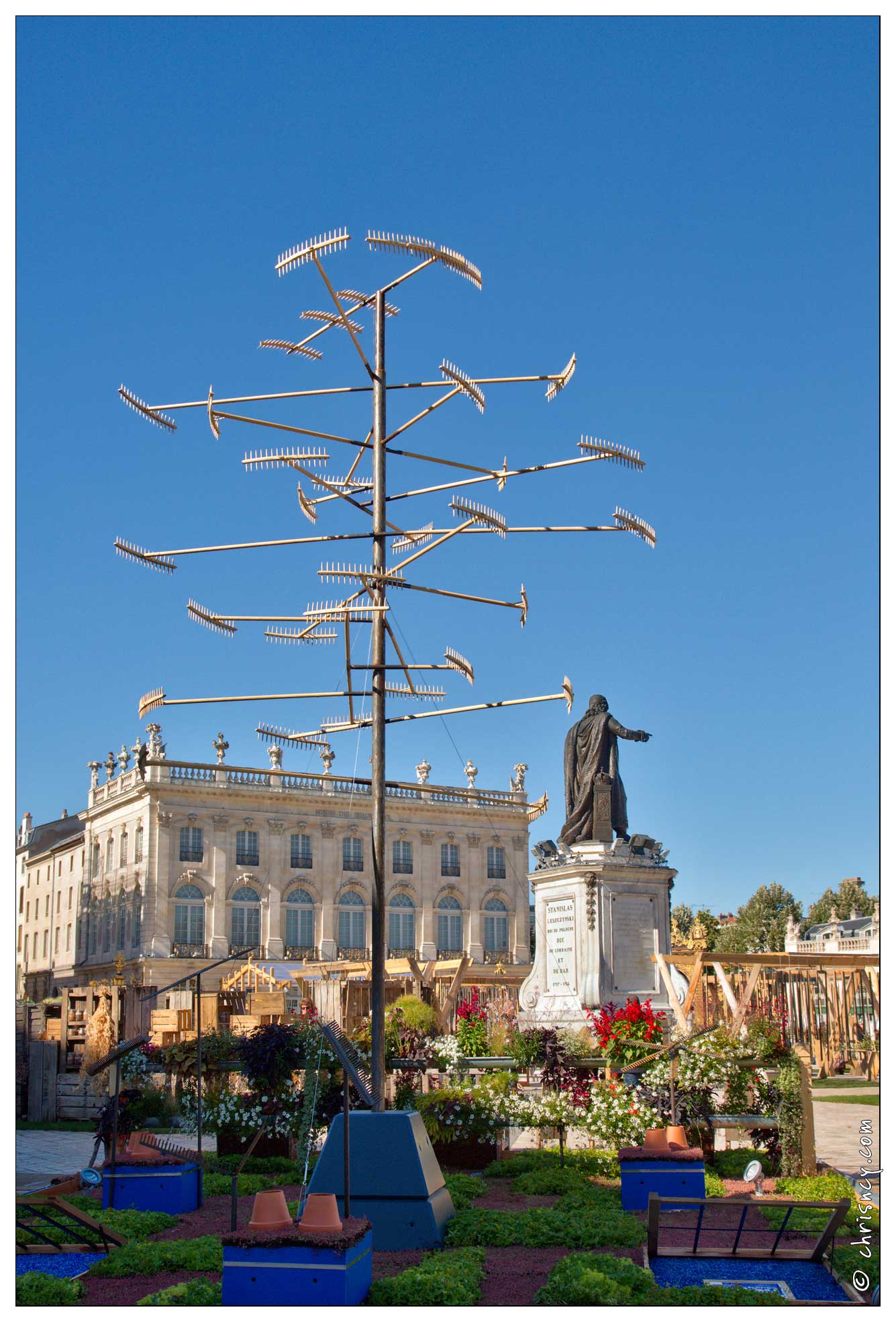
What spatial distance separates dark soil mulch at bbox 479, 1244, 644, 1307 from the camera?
325 inches

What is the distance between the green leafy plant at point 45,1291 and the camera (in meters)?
8.13

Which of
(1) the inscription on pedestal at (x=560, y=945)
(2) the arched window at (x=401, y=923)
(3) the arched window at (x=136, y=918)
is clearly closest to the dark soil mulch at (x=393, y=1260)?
(1) the inscription on pedestal at (x=560, y=945)

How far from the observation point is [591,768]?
23.7 metres

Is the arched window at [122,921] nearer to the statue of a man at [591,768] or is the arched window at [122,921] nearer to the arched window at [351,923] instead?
the arched window at [351,923]

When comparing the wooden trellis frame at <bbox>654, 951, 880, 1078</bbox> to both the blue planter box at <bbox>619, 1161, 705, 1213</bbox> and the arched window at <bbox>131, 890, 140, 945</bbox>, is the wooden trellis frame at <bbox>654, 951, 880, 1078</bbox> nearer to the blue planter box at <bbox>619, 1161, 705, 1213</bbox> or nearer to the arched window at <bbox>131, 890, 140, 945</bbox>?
the blue planter box at <bbox>619, 1161, 705, 1213</bbox>

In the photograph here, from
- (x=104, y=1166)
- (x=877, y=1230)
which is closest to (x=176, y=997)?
(x=104, y=1166)

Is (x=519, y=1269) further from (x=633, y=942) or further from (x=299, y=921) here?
(x=299, y=921)

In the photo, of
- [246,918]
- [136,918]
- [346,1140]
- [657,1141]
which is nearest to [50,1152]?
[657,1141]

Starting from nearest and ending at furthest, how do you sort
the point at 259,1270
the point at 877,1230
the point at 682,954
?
the point at 259,1270, the point at 877,1230, the point at 682,954

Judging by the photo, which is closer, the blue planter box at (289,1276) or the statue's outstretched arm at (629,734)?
the blue planter box at (289,1276)

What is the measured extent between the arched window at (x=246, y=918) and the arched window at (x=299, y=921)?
1.63 meters

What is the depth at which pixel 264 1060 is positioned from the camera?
14898mm
